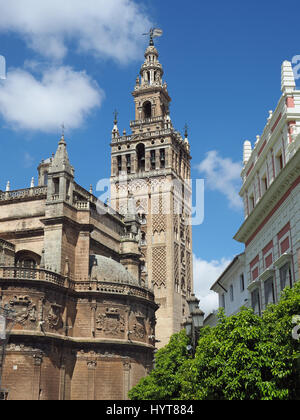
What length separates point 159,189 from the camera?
6769cm

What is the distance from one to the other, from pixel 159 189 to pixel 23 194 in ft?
88.4

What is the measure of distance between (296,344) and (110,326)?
79.3 ft

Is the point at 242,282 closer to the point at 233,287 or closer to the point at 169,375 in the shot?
the point at 233,287

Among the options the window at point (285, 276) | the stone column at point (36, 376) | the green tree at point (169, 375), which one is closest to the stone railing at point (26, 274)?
the stone column at point (36, 376)

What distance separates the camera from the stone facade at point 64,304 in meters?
34.2

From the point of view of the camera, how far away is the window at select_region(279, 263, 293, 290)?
840 inches

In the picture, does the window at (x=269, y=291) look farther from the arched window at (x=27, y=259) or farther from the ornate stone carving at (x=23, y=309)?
the arched window at (x=27, y=259)

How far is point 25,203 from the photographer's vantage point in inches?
1682

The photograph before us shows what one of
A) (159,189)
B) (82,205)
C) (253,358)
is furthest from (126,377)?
(159,189)

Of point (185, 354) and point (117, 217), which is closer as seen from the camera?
point (185, 354)

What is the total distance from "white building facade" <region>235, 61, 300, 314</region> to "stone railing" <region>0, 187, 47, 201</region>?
62.4ft
